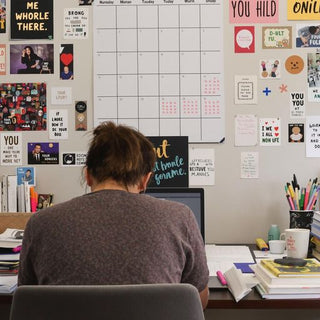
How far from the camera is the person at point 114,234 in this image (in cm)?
105

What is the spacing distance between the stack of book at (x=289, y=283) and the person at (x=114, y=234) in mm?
255

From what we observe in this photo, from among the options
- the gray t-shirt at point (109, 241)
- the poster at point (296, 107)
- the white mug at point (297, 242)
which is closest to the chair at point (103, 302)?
the gray t-shirt at point (109, 241)

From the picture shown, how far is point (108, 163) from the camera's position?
3.87 ft

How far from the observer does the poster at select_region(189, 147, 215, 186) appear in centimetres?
216

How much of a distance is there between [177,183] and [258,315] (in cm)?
65

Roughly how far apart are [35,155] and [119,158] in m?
1.11

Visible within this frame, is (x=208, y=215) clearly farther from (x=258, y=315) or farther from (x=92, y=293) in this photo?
(x=92, y=293)

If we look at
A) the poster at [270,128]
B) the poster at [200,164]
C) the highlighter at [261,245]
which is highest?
the poster at [270,128]

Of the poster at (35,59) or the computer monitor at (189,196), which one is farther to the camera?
the poster at (35,59)

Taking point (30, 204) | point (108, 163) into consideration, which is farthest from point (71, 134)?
point (108, 163)

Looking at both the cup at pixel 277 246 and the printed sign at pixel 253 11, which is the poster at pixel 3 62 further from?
the cup at pixel 277 246

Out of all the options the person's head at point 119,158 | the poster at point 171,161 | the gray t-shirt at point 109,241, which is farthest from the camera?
the poster at point 171,161

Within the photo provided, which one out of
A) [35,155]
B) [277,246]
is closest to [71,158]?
[35,155]

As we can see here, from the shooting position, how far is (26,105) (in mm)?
2193
